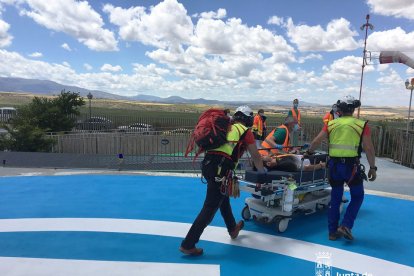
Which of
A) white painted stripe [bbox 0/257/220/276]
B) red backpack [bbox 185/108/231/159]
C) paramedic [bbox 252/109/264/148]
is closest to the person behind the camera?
white painted stripe [bbox 0/257/220/276]

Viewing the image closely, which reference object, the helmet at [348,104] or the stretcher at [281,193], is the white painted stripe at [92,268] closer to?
the stretcher at [281,193]

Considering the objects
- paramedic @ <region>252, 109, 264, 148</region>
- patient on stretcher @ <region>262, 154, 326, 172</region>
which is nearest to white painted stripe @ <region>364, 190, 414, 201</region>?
patient on stretcher @ <region>262, 154, 326, 172</region>

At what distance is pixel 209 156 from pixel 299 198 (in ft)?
7.03

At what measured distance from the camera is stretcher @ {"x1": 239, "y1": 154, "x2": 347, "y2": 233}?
493cm

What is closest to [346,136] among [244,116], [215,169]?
[244,116]

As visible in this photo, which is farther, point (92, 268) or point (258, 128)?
point (258, 128)

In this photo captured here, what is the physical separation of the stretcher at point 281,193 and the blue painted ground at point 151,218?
0.22 m

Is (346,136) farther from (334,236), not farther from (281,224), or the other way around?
(281,224)

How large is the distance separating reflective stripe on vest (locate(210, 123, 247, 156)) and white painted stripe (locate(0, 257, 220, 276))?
1.42m

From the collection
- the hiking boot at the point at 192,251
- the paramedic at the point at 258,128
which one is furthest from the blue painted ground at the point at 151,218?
the paramedic at the point at 258,128

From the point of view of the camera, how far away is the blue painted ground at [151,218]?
4.32 metres

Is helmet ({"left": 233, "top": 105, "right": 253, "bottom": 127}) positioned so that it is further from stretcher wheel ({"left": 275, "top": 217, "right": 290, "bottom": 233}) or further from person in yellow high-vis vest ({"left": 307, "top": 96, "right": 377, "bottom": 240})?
stretcher wheel ({"left": 275, "top": 217, "right": 290, "bottom": 233})

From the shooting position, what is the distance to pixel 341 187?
492 cm

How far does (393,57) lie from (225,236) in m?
12.0
